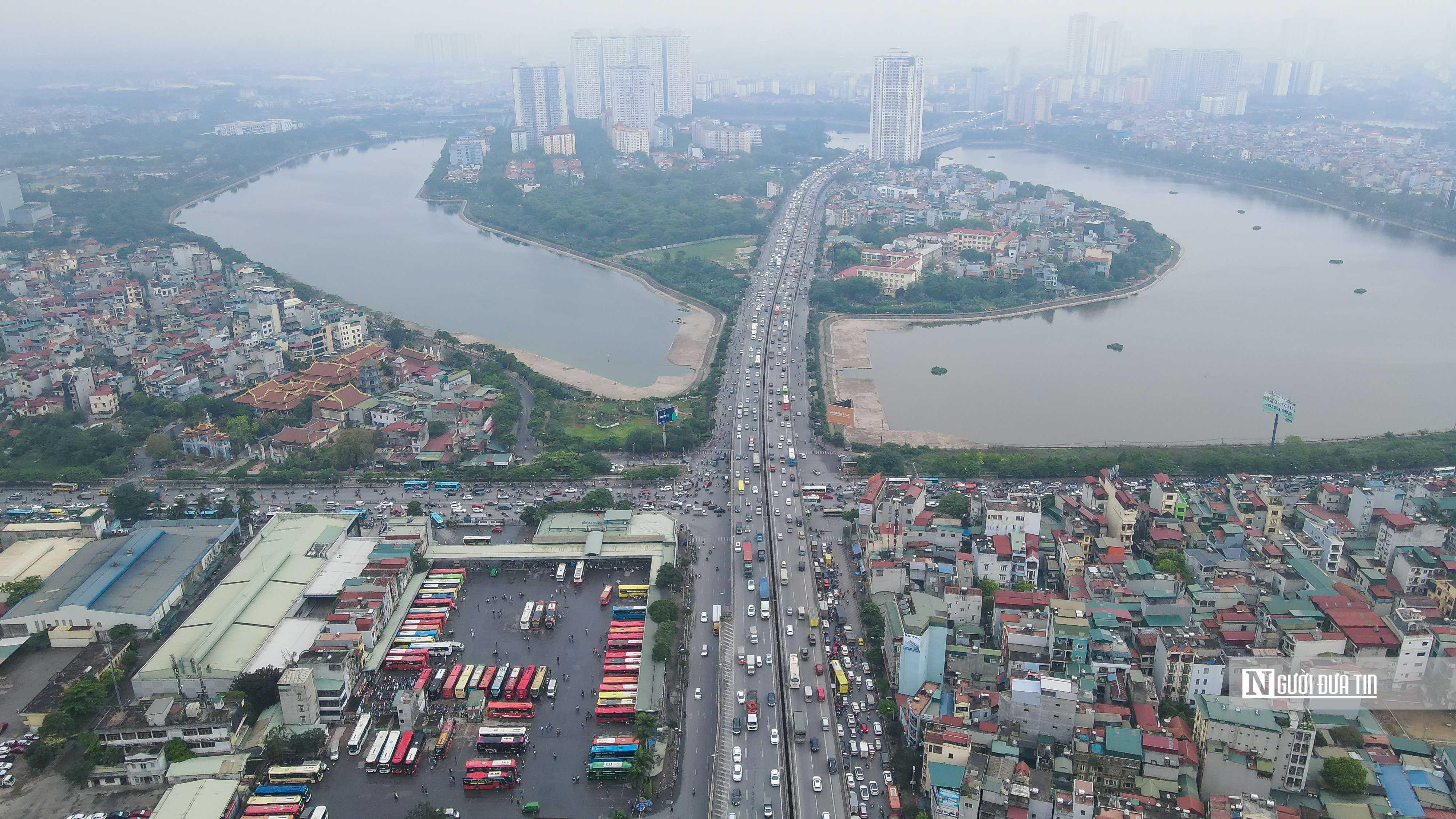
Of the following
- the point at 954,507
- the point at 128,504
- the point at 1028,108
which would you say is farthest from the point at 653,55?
the point at 954,507

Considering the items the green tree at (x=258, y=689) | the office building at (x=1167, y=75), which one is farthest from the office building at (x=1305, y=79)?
the green tree at (x=258, y=689)

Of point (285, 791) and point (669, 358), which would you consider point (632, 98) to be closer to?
point (669, 358)

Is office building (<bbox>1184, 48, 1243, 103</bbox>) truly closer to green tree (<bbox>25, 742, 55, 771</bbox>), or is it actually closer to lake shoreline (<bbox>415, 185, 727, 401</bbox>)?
lake shoreline (<bbox>415, 185, 727, 401</bbox>)

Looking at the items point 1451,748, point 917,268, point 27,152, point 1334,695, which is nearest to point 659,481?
point 1334,695

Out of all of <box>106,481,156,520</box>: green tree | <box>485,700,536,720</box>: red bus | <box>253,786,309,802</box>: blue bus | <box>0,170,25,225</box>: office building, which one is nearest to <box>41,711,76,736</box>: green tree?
<box>253,786,309,802</box>: blue bus

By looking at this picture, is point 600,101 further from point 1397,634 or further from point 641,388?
point 1397,634

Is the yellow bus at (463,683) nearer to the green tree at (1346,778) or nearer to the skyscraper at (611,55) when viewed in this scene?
the green tree at (1346,778)
